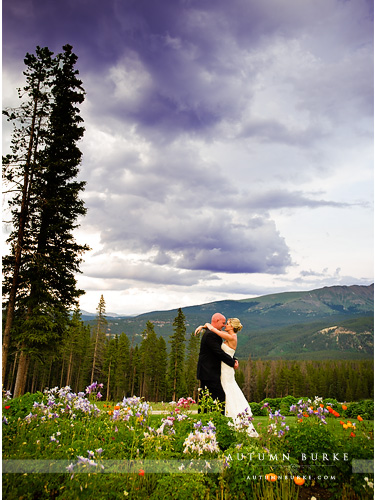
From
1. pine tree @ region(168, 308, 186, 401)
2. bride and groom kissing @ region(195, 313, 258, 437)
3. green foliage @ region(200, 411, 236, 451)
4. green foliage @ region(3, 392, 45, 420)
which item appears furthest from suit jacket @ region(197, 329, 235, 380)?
pine tree @ region(168, 308, 186, 401)

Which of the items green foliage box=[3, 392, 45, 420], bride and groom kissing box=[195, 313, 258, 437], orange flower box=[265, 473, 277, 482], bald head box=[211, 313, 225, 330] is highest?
bald head box=[211, 313, 225, 330]

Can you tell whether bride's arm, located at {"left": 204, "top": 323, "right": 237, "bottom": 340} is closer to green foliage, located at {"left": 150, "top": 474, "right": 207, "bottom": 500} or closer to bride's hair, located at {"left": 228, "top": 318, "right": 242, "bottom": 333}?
bride's hair, located at {"left": 228, "top": 318, "right": 242, "bottom": 333}

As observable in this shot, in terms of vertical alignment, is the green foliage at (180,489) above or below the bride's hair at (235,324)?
below

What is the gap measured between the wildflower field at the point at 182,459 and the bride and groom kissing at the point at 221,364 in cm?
88

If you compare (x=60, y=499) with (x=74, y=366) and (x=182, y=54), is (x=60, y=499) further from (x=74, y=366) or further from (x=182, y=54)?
(x=74, y=366)

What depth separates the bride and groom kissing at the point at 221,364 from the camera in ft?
20.1

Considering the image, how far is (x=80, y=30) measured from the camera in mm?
4441

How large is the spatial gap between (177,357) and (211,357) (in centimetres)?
3650

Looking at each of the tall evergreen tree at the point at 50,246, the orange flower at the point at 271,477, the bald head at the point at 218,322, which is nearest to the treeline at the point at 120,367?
the tall evergreen tree at the point at 50,246

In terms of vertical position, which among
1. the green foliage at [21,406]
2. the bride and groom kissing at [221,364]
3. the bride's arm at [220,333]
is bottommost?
the green foliage at [21,406]

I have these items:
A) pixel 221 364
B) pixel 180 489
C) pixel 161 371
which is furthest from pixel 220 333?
pixel 161 371

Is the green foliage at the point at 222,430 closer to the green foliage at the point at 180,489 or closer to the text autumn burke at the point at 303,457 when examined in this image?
the text autumn burke at the point at 303,457

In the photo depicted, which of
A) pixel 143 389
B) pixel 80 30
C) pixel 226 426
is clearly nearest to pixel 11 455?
pixel 226 426

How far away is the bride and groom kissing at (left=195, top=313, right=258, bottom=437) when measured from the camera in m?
6.12
